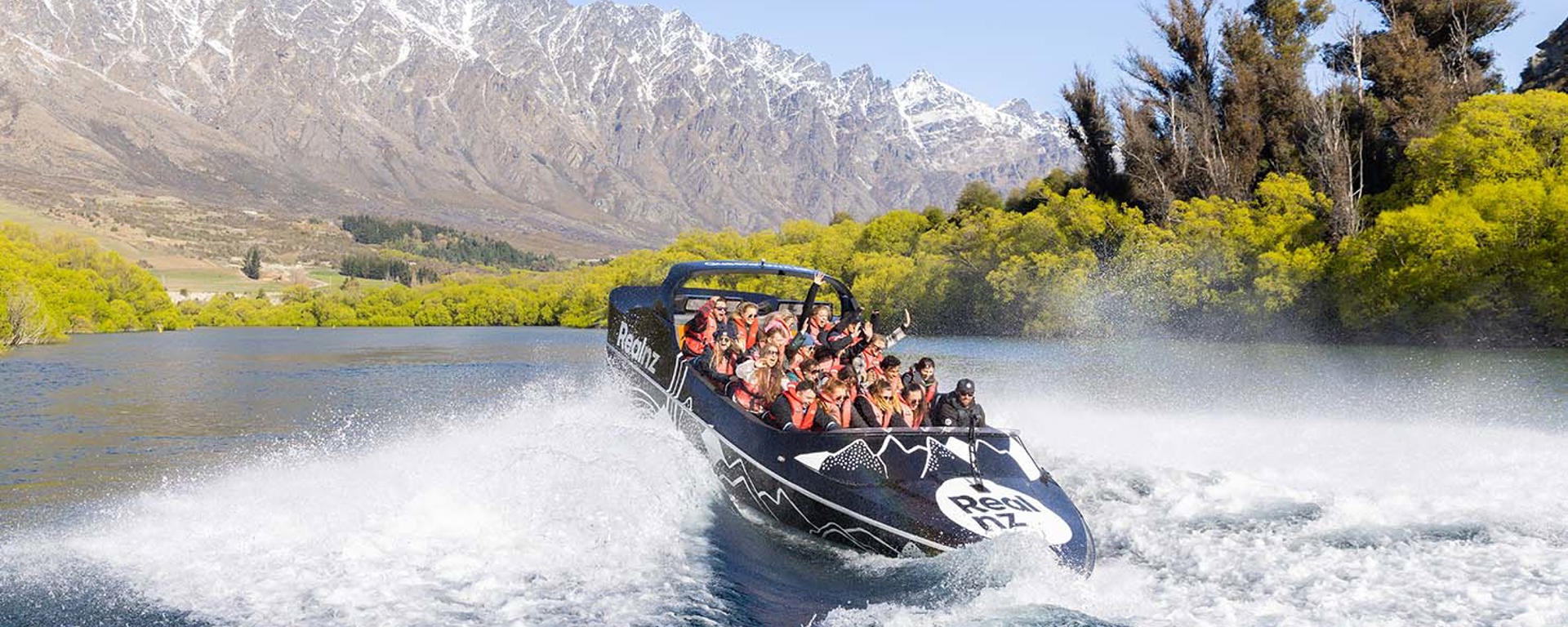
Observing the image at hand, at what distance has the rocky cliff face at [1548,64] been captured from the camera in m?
63.2

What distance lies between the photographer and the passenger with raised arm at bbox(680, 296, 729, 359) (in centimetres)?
1470

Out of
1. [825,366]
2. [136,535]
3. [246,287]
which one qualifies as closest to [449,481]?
[136,535]

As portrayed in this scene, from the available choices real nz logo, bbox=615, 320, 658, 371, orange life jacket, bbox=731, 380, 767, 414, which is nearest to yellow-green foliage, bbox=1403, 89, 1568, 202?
real nz logo, bbox=615, 320, 658, 371

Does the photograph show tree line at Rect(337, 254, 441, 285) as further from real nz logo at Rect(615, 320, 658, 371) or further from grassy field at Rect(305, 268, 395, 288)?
real nz logo at Rect(615, 320, 658, 371)

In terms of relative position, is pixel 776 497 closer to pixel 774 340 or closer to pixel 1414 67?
pixel 774 340

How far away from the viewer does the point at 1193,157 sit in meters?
64.1

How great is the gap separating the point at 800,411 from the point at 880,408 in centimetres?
79

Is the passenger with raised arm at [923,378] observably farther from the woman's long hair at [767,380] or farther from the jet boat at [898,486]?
the jet boat at [898,486]

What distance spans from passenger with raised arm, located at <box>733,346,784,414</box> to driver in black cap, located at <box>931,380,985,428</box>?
1673 millimetres

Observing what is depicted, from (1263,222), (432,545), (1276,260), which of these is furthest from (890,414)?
(1263,222)

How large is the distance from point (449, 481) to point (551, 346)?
5168 cm

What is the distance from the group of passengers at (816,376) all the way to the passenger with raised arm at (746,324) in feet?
0.04

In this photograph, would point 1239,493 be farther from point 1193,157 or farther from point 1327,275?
point 1193,157

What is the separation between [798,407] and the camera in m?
11.2
